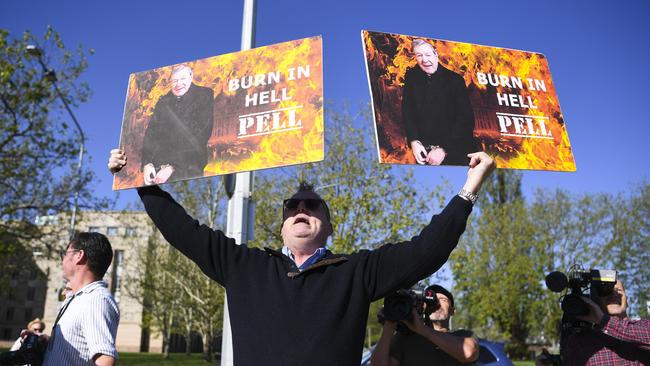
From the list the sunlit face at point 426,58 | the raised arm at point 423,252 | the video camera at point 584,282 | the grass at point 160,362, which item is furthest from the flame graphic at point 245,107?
the grass at point 160,362

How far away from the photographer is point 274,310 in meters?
2.56

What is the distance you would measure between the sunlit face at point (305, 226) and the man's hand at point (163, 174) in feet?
3.02

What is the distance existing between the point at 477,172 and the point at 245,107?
154 cm

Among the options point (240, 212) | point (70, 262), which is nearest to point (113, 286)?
point (240, 212)

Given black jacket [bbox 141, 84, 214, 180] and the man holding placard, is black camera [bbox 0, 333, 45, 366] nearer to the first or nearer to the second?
the man holding placard

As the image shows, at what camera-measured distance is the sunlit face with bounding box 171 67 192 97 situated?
371 cm

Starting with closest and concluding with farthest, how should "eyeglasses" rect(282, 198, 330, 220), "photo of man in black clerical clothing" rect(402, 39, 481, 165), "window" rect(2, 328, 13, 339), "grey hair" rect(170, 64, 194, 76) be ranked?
1. "eyeglasses" rect(282, 198, 330, 220)
2. "photo of man in black clerical clothing" rect(402, 39, 481, 165)
3. "grey hair" rect(170, 64, 194, 76)
4. "window" rect(2, 328, 13, 339)

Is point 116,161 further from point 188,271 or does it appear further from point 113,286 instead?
point 113,286

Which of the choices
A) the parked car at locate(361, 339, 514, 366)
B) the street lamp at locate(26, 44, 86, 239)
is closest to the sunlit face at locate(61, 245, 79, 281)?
the parked car at locate(361, 339, 514, 366)

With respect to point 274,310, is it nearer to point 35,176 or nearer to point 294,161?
point 294,161

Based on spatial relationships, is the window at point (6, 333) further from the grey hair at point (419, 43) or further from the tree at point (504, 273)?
the grey hair at point (419, 43)

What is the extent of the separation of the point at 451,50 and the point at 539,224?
3200 centimetres

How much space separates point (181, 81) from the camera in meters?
3.73

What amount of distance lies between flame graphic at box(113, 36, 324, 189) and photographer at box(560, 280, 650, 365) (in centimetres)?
196
